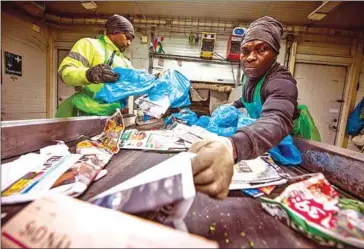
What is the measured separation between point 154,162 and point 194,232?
39cm

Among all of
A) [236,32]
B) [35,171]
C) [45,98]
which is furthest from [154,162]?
[45,98]

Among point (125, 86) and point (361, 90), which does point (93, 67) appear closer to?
point (125, 86)

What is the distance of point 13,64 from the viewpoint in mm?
2930

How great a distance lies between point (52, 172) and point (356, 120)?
156 inches

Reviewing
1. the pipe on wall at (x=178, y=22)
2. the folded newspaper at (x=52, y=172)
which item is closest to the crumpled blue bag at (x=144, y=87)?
the folded newspaper at (x=52, y=172)

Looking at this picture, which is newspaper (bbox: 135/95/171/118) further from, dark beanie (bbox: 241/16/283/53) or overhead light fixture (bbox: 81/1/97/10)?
overhead light fixture (bbox: 81/1/97/10)

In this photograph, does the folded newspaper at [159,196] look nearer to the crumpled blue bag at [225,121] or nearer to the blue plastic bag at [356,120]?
the crumpled blue bag at [225,121]

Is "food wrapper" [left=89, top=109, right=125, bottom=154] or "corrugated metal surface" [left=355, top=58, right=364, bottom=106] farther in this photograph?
"corrugated metal surface" [left=355, top=58, right=364, bottom=106]

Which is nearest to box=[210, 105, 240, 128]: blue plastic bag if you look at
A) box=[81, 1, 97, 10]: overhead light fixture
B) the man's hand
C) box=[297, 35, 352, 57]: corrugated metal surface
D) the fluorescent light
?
the man's hand

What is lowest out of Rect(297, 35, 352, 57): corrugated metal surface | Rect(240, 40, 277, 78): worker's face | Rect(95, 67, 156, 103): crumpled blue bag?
Rect(95, 67, 156, 103): crumpled blue bag

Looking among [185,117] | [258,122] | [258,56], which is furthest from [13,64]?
[258,122]

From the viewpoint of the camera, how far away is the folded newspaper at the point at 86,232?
221 mm

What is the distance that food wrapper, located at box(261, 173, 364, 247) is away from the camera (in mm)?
314

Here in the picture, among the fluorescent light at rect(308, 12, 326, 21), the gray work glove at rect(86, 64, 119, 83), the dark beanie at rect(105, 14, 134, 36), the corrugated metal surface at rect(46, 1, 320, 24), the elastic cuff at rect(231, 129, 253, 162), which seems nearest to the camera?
the elastic cuff at rect(231, 129, 253, 162)
